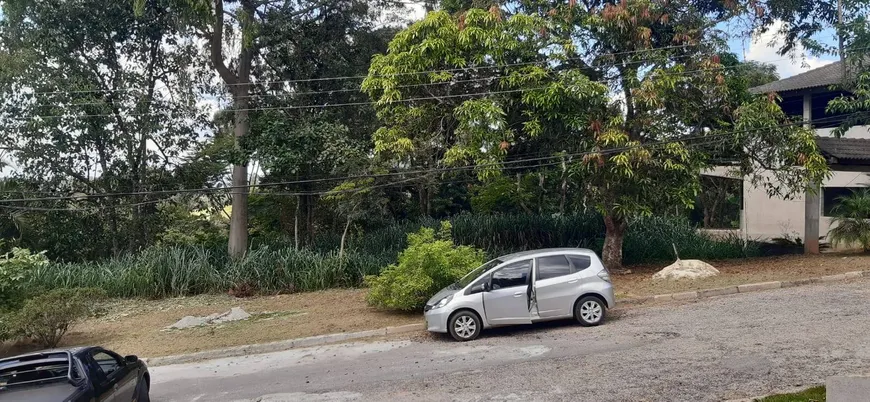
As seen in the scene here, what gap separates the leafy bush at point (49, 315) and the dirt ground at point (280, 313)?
28.5 inches

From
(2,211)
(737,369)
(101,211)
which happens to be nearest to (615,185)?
(737,369)

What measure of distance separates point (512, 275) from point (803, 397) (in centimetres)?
549

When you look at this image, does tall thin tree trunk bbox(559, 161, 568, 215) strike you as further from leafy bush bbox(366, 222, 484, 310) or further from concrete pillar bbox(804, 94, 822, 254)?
concrete pillar bbox(804, 94, 822, 254)

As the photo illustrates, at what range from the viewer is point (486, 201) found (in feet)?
78.7

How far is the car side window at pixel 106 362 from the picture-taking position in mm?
7341

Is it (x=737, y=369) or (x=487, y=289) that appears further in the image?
(x=487, y=289)

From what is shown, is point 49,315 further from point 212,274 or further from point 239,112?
point 239,112

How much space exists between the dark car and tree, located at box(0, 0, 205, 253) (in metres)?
13.8

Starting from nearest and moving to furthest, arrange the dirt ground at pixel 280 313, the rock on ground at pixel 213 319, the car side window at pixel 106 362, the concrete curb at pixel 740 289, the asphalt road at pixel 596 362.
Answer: the car side window at pixel 106 362
the asphalt road at pixel 596 362
the dirt ground at pixel 280 313
the concrete curb at pixel 740 289
the rock on ground at pixel 213 319

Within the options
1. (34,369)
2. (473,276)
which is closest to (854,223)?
(473,276)

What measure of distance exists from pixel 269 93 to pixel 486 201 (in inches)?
349

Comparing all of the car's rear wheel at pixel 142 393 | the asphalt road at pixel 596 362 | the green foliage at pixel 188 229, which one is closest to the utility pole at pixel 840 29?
the asphalt road at pixel 596 362

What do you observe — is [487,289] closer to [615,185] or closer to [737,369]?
[737,369]

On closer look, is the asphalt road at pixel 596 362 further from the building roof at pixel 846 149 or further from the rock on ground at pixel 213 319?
the building roof at pixel 846 149
